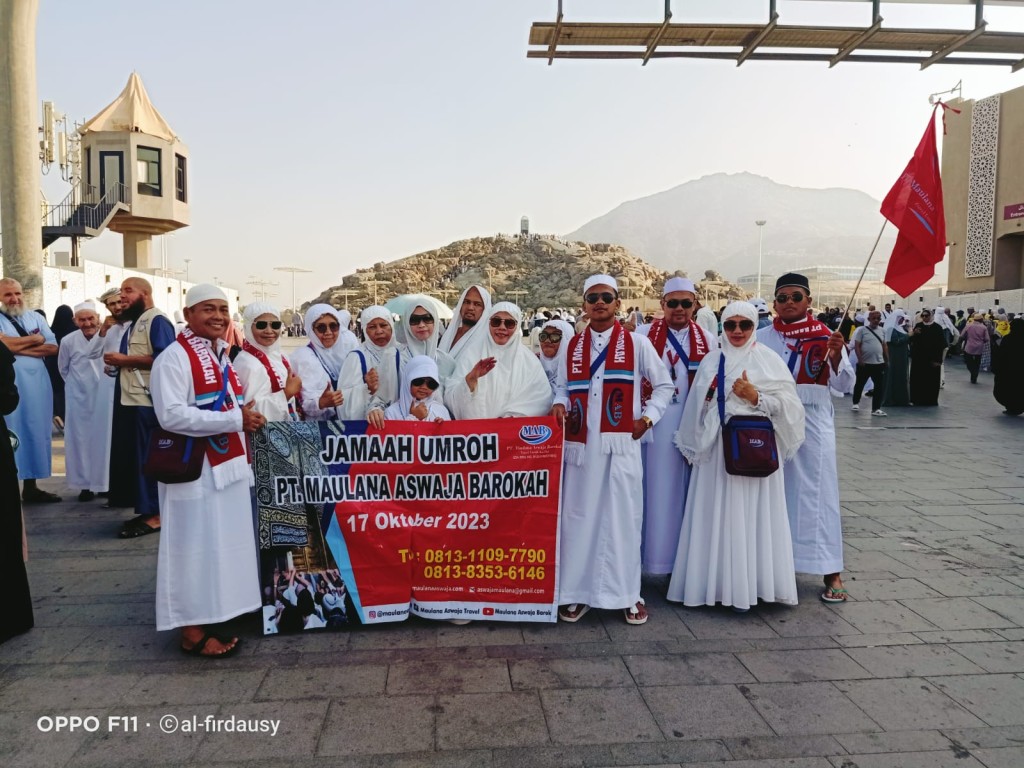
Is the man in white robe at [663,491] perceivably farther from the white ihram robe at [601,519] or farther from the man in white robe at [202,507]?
the man in white robe at [202,507]

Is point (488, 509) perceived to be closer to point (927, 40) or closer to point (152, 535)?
point (152, 535)

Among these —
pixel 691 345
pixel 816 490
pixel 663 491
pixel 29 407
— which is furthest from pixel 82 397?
pixel 816 490

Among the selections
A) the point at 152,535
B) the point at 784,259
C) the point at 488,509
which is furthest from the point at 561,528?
the point at 784,259

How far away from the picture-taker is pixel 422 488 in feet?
12.2

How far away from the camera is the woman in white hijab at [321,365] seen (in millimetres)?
4270

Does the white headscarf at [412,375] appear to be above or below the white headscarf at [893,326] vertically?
below

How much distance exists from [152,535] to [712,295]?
179ft

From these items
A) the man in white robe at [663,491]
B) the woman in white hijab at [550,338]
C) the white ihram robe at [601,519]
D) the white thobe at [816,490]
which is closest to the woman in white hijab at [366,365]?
the white ihram robe at [601,519]

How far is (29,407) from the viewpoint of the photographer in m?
6.18

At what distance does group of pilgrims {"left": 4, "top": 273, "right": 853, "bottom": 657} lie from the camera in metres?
3.35

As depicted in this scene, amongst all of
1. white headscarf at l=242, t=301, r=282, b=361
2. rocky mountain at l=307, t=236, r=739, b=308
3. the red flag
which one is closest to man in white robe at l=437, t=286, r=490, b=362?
white headscarf at l=242, t=301, r=282, b=361

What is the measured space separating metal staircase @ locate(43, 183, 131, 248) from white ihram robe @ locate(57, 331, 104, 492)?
81.3 feet

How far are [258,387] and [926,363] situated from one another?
13239mm

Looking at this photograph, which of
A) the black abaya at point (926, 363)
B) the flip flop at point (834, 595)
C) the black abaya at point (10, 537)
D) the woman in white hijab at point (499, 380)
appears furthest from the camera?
the black abaya at point (926, 363)
